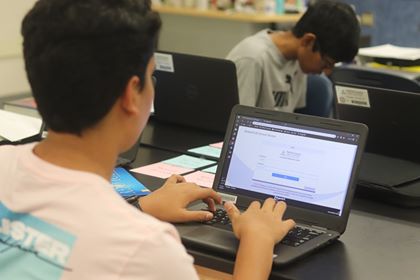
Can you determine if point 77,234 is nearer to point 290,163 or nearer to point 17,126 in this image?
point 290,163

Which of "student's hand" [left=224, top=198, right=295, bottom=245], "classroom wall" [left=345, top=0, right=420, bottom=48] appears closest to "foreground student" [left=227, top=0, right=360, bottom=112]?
"student's hand" [left=224, top=198, right=295, bottom=245]

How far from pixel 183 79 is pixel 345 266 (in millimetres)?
1105

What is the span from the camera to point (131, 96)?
90 cm

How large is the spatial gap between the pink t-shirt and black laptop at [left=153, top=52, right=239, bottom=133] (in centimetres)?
121

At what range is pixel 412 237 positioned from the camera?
1.36 m

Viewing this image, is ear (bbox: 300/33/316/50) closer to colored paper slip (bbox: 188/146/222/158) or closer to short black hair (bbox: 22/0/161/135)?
colored paper slip (bbox: 188/146/222/158)

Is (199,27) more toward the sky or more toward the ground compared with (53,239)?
more toward the ground

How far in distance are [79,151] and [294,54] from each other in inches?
72.2

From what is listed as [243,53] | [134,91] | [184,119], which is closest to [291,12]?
[243,53]

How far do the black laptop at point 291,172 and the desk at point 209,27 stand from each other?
7.30 feet

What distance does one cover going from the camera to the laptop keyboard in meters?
1.26

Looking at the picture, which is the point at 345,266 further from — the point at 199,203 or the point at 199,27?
the point at 199,27

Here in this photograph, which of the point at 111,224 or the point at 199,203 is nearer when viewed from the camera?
the point at 111,224

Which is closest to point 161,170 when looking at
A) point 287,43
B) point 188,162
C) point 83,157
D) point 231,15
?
point 188,162
